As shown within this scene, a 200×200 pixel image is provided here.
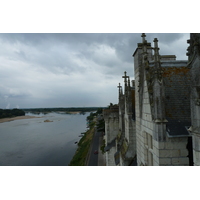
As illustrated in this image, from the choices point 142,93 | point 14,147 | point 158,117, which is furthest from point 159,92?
point 14,147

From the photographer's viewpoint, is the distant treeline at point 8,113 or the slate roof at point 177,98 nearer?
the slate roof at point 177,98

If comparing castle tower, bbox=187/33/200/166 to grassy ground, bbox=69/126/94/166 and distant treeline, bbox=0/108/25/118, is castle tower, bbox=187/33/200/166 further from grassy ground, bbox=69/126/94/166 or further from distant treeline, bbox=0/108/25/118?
distant treeline, bbox=0/108/25/118

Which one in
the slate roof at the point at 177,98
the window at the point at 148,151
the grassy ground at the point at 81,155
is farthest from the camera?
the grassy ground at the point at 81,155

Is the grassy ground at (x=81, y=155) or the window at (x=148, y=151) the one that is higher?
the window at (x=148, y=151)

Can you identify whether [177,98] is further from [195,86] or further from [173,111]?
[195,86]

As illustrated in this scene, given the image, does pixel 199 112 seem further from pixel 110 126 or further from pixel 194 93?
pixel 110 126

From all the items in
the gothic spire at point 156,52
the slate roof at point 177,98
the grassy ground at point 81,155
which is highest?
the gothic spire at point 156,52

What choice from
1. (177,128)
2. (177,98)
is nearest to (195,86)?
(177,128)

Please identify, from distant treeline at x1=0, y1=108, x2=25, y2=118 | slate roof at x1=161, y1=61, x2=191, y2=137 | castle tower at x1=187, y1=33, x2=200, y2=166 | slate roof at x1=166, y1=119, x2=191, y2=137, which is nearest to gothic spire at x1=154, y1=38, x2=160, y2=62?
slate roof at x1=161, y1=61, x2=191, y2=137

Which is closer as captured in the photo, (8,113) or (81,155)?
(81,155)

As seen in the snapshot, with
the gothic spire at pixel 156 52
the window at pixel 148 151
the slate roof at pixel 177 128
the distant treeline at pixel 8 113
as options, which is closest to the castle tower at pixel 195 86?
the slate roof at pixel 177 128

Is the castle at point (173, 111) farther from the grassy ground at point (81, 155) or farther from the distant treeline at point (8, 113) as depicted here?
the distant treeline at point (8, 113)
